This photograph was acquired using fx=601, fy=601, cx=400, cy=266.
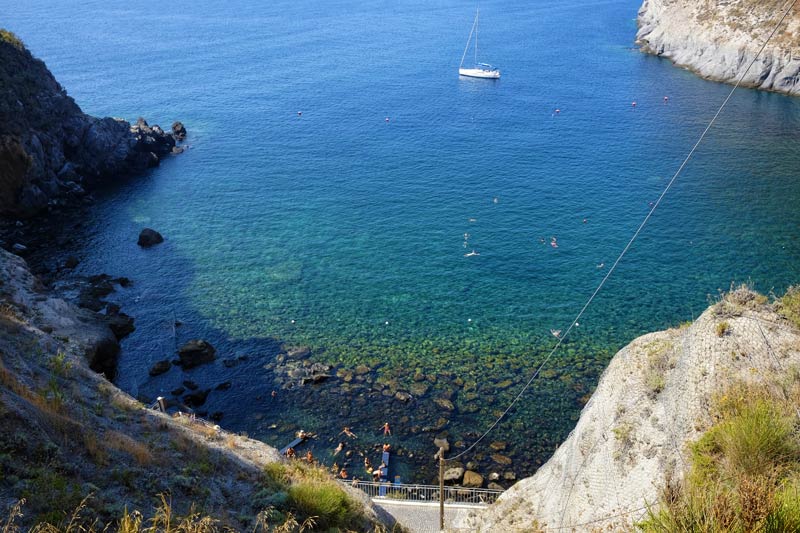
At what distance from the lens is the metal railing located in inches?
1044

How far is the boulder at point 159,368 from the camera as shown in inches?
1428

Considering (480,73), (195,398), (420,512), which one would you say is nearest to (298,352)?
(195,398)

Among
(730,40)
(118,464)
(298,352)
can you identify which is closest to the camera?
(118,464)

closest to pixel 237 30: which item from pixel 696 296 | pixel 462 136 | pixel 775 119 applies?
pixel 462 136

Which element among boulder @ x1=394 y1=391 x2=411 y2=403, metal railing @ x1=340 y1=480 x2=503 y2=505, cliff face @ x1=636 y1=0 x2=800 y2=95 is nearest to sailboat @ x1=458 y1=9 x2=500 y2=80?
cliff face @ x1=636 y1=0 x2=800 y2=95

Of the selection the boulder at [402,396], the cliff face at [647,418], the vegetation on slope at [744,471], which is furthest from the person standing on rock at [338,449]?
the vegetation on slope at [744,471]

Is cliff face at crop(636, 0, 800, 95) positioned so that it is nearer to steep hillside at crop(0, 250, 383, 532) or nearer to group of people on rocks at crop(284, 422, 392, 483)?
group of people on rocks at crop(284, 422, 392, 483)

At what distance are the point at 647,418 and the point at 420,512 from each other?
11601mm

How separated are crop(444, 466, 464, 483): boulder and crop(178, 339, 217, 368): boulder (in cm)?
1683

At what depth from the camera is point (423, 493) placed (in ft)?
89.4

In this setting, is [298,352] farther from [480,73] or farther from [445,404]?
[480,73]

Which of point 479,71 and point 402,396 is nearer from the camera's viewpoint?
point 402,396

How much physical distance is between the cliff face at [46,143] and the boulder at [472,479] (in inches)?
1865

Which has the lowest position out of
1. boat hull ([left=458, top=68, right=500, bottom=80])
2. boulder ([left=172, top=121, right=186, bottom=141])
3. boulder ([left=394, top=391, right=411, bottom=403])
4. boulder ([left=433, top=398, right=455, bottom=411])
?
boulder ([left=433, top=398, right=455, bottom=411])
